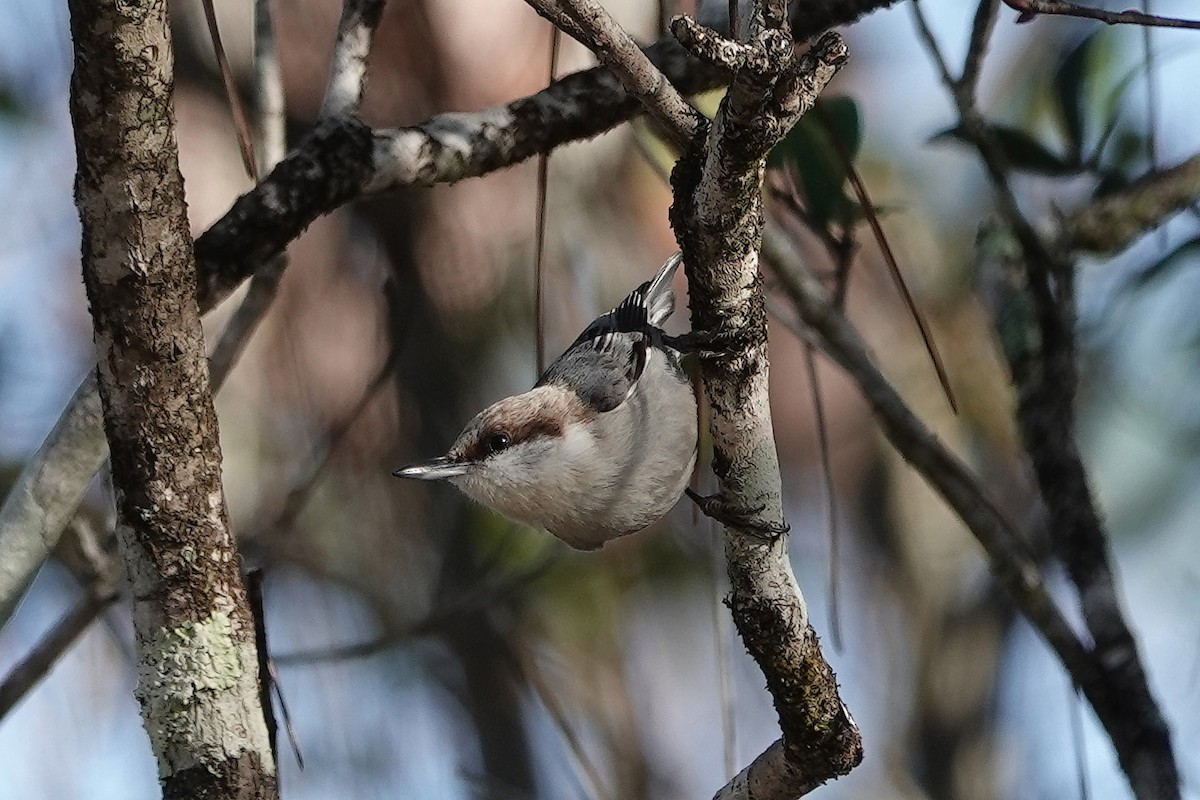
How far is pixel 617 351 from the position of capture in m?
2.80

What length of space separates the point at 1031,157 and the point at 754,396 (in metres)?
1.81

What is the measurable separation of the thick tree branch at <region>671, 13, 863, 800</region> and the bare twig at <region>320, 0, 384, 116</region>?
33.3 inches

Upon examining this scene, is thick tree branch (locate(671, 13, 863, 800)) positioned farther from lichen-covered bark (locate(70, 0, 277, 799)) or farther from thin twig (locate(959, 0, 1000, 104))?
thin twig (locate(959, 0, 1000, 104))

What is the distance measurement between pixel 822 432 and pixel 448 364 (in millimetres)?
2282

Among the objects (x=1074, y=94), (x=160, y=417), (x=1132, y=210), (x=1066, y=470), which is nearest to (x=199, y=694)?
(x=160, y=417)

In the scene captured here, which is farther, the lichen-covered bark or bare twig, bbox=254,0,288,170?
bare twig, bbox=254,0,288,170

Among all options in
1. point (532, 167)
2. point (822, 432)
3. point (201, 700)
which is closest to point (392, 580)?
point (532, 167)

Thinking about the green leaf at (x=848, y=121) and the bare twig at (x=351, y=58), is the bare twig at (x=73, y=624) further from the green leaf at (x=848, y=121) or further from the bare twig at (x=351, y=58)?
the green leaf at (x=848, y=121)

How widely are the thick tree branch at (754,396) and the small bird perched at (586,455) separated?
2.15 ft

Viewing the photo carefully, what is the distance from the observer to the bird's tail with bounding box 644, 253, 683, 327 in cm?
304

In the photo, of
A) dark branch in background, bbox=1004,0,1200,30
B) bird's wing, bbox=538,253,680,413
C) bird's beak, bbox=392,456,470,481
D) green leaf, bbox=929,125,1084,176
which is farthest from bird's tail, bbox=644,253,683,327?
dark branch in background, bbox=1004,0,1200,30

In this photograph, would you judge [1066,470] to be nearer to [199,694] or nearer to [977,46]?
[977,46]

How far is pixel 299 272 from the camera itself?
462 cm

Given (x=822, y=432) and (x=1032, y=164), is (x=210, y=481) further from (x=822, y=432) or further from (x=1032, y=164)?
(x=1032, y=164)
